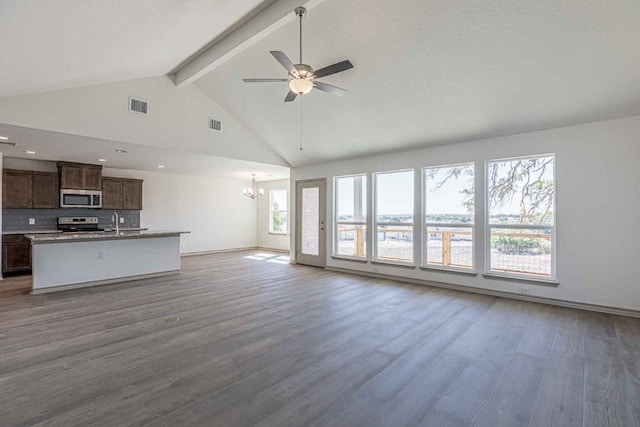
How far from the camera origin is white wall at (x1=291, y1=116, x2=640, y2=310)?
154 inches

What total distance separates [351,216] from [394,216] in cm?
111

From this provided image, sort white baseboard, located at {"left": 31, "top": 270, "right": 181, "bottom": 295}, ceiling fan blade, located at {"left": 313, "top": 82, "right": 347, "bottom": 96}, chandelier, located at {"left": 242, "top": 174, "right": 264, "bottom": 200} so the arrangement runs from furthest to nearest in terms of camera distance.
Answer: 1. chandelier, located at {"left": 242, "top": 174, "right": 264, "bottom": 200}
2. white baseboard, located at {"left": 31, "top": 270, "right": 181, "bottom": 295}
3. ceiling fan blade, located at {"left": 313, "top": 82, "right": 347, "bottom": 96}

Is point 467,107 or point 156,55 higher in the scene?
point 156,55

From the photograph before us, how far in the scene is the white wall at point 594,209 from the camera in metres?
3.91

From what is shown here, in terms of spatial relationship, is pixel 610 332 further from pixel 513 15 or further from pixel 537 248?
pixel 513 15

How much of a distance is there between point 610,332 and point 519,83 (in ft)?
9.89

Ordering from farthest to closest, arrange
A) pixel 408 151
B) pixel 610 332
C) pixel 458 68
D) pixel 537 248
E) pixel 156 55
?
pixel 408 151, pixel 537 248, pixel 156 55, pixel 458 68, pixel 610 332

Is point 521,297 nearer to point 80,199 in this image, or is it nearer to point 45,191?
point 80,199

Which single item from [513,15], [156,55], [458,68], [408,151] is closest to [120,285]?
[156,55]

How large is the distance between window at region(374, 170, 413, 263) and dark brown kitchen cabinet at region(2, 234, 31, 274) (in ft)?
24.2

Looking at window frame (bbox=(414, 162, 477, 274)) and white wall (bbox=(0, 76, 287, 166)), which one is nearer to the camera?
white wall (bbox=(0, 76, 287, 166))

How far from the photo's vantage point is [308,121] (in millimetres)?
5715

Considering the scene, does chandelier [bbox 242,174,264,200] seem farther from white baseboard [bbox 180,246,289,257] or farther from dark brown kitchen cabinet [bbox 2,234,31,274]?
dark brown kitchen cabinet [bbox 2,234,31,274]

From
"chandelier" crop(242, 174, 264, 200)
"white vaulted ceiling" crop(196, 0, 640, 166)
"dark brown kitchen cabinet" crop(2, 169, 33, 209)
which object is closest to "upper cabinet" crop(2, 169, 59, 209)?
"dark brown kitchen cabinet" crop(2, 169, 33, 209)
